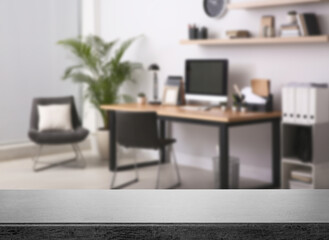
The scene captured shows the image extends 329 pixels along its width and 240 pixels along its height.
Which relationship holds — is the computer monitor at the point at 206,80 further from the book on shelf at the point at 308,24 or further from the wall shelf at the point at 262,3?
the book on shelf at the point at 308,24

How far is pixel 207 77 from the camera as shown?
5.57m

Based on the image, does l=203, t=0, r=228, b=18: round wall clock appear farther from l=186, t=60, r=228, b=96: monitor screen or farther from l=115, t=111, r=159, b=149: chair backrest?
l=115, t=111, r=159, b=149: chair backrest

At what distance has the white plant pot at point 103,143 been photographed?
21.4ft

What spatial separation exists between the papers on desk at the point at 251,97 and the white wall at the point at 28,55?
2.95 metres

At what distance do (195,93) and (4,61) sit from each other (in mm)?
2488

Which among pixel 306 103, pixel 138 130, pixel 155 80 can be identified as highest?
pixel 155 80

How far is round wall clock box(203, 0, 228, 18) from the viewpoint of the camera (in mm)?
5656

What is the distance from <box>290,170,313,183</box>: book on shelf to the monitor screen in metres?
1.13

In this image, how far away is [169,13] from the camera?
6.28 metres

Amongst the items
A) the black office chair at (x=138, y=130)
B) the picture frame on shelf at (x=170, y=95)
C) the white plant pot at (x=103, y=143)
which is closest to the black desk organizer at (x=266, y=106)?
the black office chair at (x=138, y=130)

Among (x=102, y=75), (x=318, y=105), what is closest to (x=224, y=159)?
(x=318, y=105)

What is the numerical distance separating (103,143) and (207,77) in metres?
1.69

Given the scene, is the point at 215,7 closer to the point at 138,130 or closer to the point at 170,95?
the point at 170,95

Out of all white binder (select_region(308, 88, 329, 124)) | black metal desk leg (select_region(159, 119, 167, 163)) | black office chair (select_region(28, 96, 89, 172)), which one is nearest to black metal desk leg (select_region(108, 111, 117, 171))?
black office chair (select_region(28, 96, 89, 172))
